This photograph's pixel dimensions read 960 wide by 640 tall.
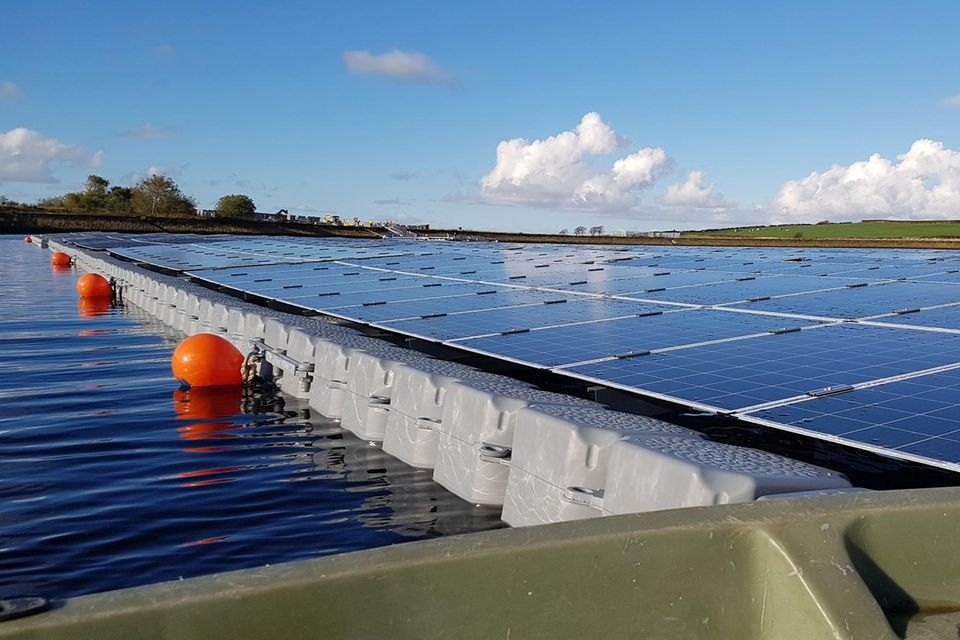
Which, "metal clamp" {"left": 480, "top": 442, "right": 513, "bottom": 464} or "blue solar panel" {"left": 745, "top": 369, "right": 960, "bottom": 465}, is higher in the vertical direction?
"blue solar panel" {"left": 745, "top": 369, "right": 960, "bottom": 465}

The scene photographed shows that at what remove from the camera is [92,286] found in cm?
3028

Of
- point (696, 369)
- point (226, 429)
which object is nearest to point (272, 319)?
point (226, 429)

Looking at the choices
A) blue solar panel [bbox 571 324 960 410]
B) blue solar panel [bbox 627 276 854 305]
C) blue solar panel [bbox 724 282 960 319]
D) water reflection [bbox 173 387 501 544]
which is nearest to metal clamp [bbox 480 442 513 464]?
water reflection [bbox 173 387 501 544]

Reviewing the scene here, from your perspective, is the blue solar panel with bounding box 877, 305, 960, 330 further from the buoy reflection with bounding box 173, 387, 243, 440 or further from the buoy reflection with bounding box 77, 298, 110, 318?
the buoy reflection with bounding box 77, 298, 110, 318

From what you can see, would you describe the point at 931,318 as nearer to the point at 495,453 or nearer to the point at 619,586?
the point at 495,453

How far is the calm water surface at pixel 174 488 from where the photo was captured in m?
7.36

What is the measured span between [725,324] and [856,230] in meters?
88.3

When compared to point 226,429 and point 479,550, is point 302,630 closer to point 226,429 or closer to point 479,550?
point 479,550

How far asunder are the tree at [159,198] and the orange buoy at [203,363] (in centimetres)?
12271

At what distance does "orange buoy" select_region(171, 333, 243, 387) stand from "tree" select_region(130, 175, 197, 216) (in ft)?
403


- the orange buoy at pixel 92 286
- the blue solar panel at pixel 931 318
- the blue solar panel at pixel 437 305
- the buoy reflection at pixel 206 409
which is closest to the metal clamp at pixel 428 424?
the buoy reflection at pixel 206 409

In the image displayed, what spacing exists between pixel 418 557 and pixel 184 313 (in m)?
19.2

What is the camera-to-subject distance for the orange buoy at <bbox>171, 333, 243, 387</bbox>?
47.1ft

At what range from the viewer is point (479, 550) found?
4098 millimetres
